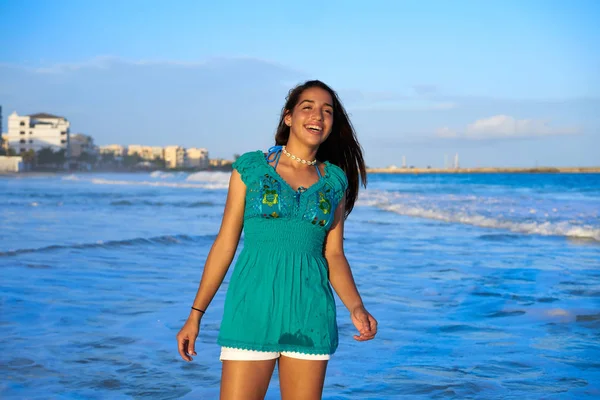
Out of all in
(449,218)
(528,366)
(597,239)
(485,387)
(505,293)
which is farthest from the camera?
(449,218)

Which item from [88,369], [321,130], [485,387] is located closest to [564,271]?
[485,387]

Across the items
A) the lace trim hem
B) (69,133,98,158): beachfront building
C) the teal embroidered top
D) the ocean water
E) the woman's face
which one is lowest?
the ocean water

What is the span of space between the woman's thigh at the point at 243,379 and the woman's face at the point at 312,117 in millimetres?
881

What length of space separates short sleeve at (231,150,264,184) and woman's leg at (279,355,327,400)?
679 millimetres

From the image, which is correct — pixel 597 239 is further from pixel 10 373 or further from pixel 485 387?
pixel 10 373

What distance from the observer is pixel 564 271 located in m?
10.2

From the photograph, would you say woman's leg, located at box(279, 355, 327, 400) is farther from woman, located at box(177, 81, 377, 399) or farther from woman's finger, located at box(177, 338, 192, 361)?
woman's finger, located at box(177, 338, 192, 361)

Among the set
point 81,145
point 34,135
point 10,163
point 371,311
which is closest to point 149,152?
point 81,145

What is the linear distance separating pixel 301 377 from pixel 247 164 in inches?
31.9

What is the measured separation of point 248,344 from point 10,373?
2.80 meters

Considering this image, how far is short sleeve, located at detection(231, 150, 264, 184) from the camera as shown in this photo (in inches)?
110

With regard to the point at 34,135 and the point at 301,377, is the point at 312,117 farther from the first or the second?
the point at 34,135

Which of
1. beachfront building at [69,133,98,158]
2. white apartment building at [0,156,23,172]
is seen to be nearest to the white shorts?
white apartment building at [0,156,23,172]

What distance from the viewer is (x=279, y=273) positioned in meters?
2.69
